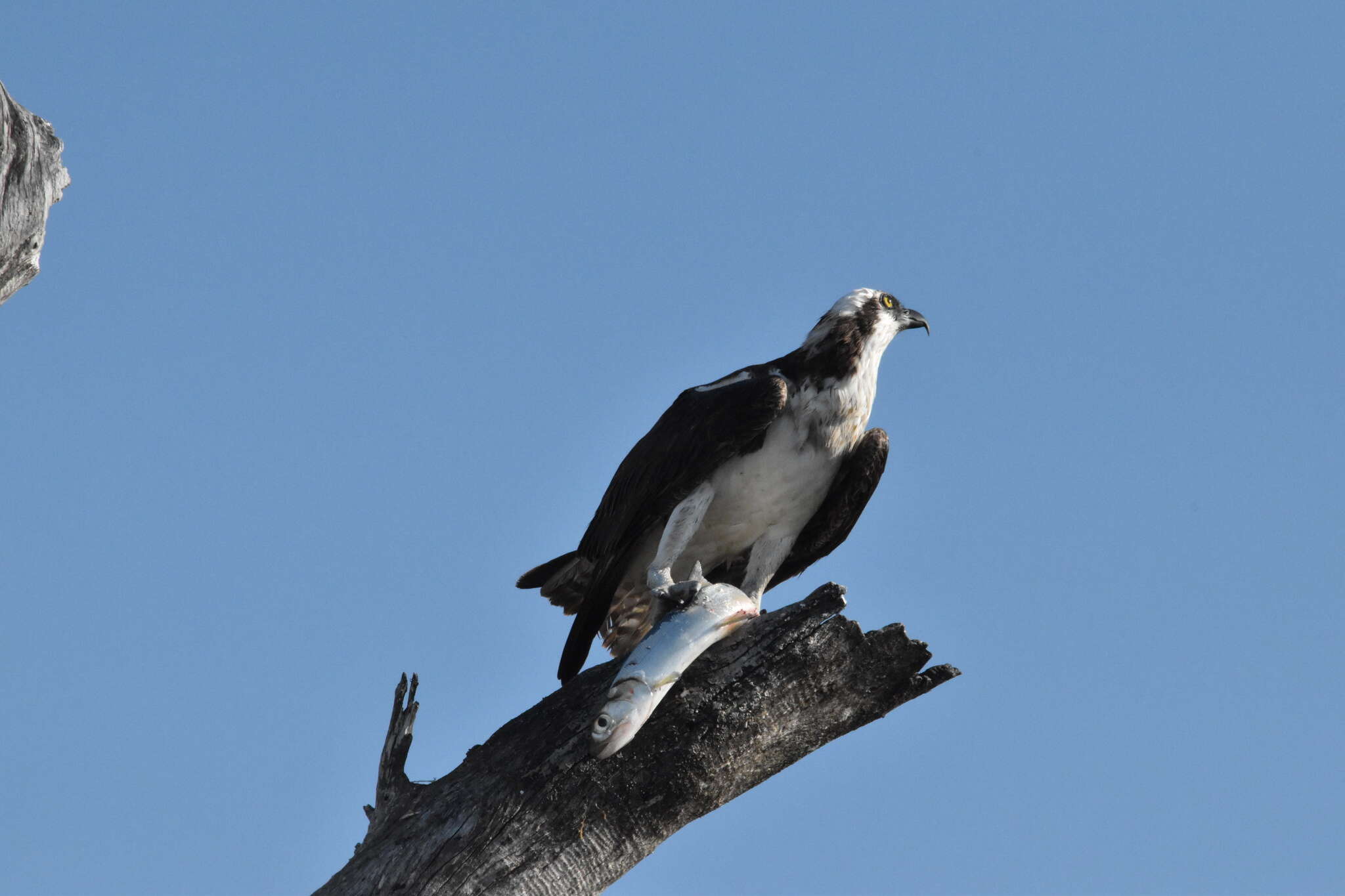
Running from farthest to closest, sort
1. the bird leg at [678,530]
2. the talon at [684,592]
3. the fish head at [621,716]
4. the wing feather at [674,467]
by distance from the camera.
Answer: the wing feather at [674,467]
the bird leg at [678,530]
the talon at [684,592]
the fish head at [621,716]

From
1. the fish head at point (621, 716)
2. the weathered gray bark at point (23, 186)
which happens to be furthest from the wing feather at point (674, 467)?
the weathered gray bark at point (23, 186)

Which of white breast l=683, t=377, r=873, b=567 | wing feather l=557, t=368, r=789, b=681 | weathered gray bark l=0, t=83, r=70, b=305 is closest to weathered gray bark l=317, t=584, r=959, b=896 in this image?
wing feather l=557, t=368, r=789, b=681

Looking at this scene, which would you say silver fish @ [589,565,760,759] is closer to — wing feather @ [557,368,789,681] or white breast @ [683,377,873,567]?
wing feather @ [557,368,789,681]

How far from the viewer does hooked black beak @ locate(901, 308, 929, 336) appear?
9.11 meters

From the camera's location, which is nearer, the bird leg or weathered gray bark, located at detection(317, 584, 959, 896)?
weathered gray bark, located at detection(317, 584, 959, 896)

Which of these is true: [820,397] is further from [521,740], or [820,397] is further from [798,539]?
[521,740]

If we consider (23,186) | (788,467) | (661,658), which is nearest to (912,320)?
(788,467)

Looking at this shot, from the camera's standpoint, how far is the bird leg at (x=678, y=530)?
26.0ft

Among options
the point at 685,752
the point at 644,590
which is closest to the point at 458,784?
the point at 685,752

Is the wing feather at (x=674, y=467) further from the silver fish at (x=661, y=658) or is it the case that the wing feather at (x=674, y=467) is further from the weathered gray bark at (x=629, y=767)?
the weathered gray bark at (x=629, y=767)

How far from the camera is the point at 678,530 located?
8117 mm

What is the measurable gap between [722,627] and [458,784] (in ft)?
4.85

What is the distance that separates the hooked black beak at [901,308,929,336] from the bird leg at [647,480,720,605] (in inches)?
73.9

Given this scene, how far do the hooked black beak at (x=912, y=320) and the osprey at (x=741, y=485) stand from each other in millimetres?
22
